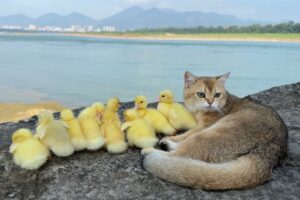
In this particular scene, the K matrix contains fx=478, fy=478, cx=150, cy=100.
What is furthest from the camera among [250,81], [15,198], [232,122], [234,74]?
[234,74]

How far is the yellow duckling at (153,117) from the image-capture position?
4574 millimetres

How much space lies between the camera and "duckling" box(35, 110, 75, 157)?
3.90 metres

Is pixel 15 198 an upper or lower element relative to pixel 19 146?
lower

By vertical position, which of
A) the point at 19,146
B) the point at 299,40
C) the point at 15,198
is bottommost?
the point at 299,40

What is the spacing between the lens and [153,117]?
4.60 metres

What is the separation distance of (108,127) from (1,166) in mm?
951

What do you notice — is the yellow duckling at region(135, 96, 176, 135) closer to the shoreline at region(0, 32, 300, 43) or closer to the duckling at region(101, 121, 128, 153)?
the duckling at region(101, 121, 128, 153)

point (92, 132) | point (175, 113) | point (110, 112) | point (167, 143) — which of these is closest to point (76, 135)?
point (92, 132)

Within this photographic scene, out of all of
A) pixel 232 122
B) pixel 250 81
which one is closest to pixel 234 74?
pixel 250 81

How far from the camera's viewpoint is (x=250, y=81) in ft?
85.5

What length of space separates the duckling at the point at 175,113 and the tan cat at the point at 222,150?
0.72 ft

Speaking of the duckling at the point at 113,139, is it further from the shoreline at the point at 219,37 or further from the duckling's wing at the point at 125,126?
the shoreline at the point at 219,37

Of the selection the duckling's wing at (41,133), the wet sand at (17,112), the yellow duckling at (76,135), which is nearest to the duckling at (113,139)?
the yellow duckling at (76,135)

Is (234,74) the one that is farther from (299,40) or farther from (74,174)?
(299,40)
